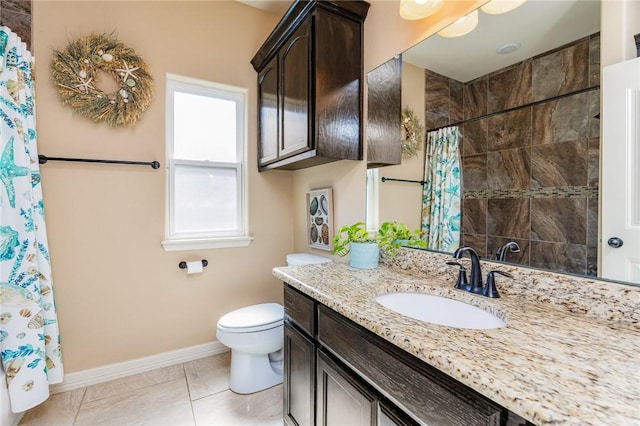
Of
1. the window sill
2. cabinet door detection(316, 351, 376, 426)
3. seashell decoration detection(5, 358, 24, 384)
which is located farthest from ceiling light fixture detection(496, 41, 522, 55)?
seashell decoration detection(5, 358, 24, 384)

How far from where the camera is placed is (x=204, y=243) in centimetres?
219

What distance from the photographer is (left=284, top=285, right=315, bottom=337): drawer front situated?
3.95ft

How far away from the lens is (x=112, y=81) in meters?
1.90

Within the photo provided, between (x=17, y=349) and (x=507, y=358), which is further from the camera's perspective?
(x=17, y=349)

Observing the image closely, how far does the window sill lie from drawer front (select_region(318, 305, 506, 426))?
1.43m

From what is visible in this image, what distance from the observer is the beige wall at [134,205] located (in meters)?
1.81

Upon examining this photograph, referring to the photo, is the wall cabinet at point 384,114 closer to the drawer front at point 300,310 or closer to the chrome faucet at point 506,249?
the chrome faucet at point 506,249

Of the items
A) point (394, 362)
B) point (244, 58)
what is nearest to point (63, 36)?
point (244, 58)

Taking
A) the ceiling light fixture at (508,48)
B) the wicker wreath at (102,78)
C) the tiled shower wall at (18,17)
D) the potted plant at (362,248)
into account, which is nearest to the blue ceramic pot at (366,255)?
the potted plant at (362,248)

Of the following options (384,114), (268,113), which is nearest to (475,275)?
(384,114)

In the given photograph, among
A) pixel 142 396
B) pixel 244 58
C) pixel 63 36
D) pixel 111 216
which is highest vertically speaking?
pixel 244 58

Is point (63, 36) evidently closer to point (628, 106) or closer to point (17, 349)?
point (17, 349)

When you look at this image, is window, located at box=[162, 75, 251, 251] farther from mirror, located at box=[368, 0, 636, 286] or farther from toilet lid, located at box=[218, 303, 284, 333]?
mirror, located at box=[368, 0, 636, 286]

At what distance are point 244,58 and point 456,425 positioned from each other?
2.62 m
